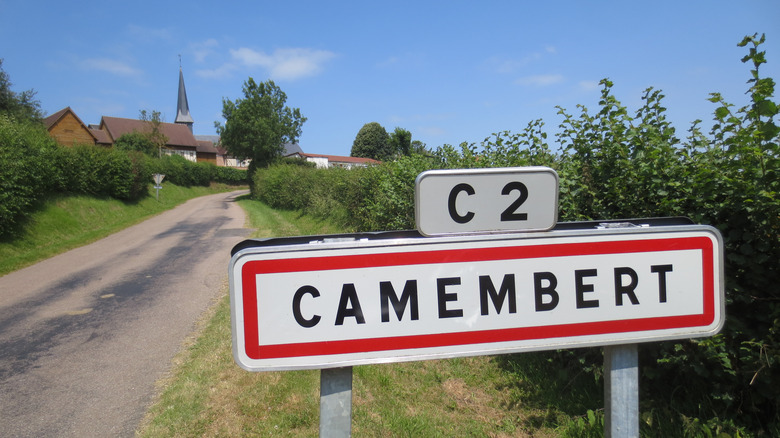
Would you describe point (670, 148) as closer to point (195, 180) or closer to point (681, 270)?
point (681, 270)

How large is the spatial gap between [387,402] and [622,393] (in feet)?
8.50

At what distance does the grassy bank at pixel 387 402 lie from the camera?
10.8 ft

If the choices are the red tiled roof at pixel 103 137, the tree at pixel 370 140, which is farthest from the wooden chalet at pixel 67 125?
the tree at pixel 370 140

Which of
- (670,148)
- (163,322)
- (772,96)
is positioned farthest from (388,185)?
(772,96)

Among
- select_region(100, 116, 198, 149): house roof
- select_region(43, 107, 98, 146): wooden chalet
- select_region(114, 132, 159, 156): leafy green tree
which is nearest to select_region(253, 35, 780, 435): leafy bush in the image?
select_region(114, 132, 159, 156): leafy green tree

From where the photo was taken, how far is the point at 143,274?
975 cm

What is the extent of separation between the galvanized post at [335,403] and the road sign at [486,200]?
0.46 meters

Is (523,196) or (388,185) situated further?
(388,185)

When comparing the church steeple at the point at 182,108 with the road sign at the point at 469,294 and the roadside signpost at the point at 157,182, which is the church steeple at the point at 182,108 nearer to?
the roadside signpost at the point at 157,182

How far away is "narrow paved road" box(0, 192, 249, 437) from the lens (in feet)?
12.9

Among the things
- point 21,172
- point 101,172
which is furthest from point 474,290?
point 101,172

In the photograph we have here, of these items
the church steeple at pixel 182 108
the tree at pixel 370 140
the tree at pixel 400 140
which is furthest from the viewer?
the church steeple at pixel 182 108

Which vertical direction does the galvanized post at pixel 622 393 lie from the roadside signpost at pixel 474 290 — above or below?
below

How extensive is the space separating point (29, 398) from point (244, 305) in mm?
4433
